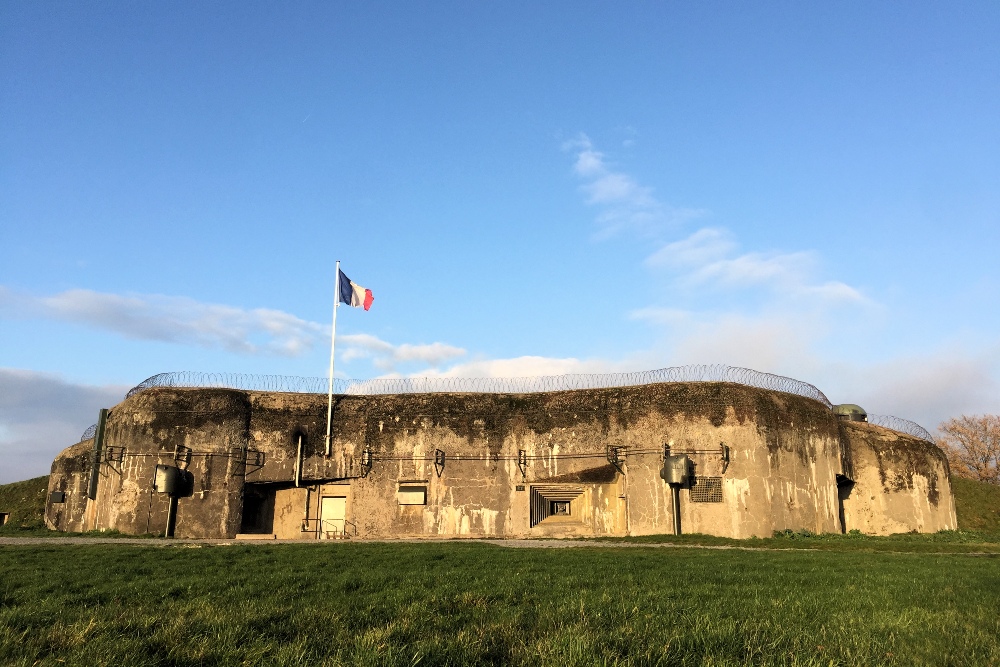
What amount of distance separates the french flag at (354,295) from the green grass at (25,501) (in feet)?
79.8

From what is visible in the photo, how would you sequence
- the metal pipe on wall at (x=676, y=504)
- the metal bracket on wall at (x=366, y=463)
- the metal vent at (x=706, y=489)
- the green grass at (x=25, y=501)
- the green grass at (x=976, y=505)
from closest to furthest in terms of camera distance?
the metal pipe on wall at (x=676, y=504), the metal vent at (x=706, y=489), the metal bracket on wall at (x=366, y=463), the green grass at (x=976, y=505), the green grass at (x=25, y=501)

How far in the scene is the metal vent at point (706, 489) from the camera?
29094 mm

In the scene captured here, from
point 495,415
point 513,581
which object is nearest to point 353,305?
point 495,415

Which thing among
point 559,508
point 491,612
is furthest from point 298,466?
point 491,612

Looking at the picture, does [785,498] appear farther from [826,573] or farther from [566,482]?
[826,573]

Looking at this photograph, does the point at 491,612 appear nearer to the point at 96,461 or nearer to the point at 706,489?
the point at 706,489

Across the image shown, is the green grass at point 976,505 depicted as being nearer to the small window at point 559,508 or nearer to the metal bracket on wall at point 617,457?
the metal bracket on wall at point 617,457

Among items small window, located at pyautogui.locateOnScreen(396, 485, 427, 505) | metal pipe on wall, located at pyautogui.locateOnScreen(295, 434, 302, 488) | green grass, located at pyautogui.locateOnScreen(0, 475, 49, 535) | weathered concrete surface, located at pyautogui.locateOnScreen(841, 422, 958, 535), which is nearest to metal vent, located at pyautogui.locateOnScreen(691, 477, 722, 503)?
weathered concrete surface, located at pyautogui.locateOnScreen(841, 422, 958, 535)

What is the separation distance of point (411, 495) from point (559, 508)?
620cm

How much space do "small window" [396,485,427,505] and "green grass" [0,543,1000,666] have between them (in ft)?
55.0

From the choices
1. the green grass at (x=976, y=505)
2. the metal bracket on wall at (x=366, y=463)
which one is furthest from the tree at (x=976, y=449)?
the metal bracket on wall at (x=366, y=463)

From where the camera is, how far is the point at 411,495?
103 feet

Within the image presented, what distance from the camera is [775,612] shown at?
836 cm

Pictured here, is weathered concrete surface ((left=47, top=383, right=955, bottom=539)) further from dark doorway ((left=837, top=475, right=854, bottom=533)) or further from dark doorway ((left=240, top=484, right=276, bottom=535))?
dark doorway ((left=837, top=475, right=854, bottom=533))
